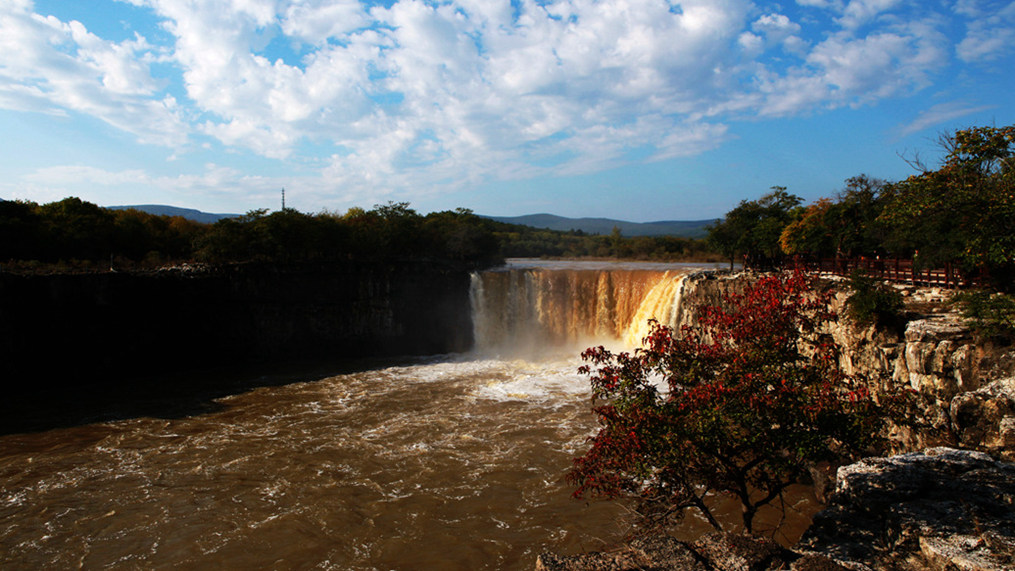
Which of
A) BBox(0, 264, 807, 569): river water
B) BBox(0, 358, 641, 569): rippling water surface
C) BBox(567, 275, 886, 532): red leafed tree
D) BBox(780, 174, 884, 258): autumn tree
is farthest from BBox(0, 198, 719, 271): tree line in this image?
BBox(567, 275, 886, 532): red leafed tree

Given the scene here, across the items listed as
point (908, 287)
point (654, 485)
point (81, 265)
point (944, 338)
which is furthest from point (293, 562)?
point (81, 265)

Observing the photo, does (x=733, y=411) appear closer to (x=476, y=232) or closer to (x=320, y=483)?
(x=320, y=483)

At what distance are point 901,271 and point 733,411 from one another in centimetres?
1751

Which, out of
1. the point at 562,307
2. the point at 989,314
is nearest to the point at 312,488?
the point at 989,314

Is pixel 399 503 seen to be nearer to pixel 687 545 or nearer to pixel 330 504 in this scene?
pixel 330 504

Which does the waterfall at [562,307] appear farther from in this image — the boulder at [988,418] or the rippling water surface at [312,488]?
the boulder at [988,418]

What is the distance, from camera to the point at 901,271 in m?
19.5

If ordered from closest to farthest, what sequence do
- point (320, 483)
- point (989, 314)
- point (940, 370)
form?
point (989, 314) → point (940, 370) → point (320, 483)

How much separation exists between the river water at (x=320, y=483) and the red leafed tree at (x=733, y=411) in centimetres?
158

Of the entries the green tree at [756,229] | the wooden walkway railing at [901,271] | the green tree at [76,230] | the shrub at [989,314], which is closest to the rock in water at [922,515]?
the shrub at [989,314]

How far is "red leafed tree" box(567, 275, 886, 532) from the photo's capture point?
6457mm

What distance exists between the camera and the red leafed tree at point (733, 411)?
6.46m

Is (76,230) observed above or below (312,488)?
above

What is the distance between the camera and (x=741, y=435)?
21.7 ft
